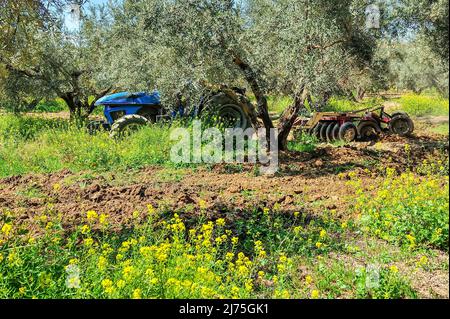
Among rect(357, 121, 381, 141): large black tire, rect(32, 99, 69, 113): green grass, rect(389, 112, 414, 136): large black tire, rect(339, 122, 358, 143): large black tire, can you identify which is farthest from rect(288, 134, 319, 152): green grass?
rect(32, 99, 69, 113): green grass

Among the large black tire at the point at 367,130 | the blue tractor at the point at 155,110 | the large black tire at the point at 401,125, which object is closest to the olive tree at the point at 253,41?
the blue tractor at the point at 155,110

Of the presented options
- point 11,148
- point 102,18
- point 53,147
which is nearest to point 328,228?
point 53,147

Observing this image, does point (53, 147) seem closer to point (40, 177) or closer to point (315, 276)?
point (40, 177)

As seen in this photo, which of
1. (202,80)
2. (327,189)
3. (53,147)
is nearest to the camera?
(327,189)

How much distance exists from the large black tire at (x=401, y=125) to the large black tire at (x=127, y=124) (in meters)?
5.89

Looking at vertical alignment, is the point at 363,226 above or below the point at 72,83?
below

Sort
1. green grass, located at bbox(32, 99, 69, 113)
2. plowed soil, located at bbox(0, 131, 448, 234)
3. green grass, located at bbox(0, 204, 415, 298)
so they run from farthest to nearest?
green grass, located at bbox(32, 99, 69, 113), plowed soil, located at bbox(0, 131, 448, 234), green grass, located at bbox(0, 204, 415, 298)

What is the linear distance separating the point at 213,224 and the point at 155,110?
716 cm

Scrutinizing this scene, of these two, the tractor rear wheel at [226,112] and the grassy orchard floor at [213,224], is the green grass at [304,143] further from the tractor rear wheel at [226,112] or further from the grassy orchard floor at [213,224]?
the tractor rear wheel at [226,112]

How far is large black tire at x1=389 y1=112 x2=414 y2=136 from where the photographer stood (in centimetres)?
1106

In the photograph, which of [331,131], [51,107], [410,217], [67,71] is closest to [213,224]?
[410,217]

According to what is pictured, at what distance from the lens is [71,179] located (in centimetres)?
713

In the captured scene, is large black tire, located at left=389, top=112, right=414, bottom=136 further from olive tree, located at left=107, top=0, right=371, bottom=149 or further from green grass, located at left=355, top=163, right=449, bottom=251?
green grass, located at left=355, top=163, right=449, bottom=251
